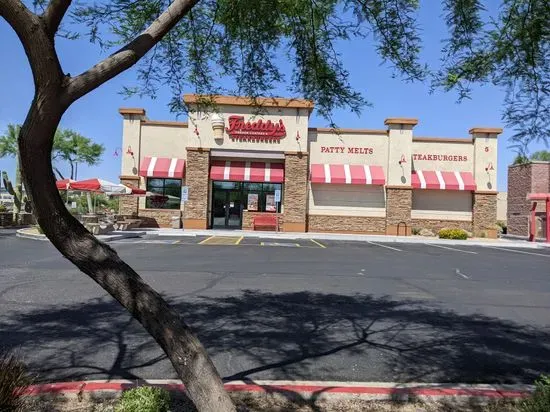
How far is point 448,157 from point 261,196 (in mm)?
12368

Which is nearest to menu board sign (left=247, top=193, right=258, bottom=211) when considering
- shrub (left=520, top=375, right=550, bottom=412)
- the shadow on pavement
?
the shadow on pavement

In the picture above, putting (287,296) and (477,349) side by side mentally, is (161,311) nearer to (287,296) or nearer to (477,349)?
(477,349)

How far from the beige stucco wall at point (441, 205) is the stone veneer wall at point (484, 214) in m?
0.52

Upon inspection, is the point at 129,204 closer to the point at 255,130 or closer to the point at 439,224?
the point at 255,130

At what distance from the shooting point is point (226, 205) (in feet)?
114

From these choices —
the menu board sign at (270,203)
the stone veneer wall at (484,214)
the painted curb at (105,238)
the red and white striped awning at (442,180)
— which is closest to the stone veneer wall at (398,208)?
the red and white striped awning at (442,180)

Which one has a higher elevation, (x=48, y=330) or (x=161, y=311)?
(x=161, y=311)

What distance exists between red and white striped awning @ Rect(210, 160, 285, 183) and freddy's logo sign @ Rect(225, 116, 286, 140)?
178cm

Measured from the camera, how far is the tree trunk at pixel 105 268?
10.1 ft

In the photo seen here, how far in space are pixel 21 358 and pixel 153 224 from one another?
94.1 feet

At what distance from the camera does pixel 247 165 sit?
33.9m

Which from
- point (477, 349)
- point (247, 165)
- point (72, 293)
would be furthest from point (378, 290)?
point (247, 165)

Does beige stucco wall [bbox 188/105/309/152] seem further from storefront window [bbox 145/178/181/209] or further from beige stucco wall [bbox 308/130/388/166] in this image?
storefront window [bbox 145/178/181/209]

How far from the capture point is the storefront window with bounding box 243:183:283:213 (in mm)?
34094
